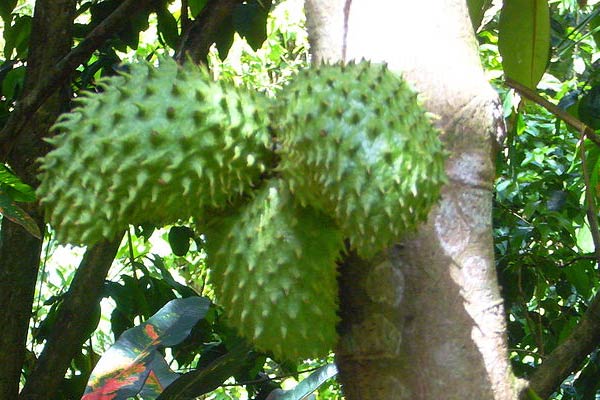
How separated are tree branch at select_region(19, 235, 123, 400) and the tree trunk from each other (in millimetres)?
719

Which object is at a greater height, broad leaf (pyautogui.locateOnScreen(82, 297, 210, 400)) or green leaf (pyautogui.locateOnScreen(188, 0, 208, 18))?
green leaf (pyautogui.locateOnScreen(188, 0, 208, 18))

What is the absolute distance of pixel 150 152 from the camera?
28.4 inches

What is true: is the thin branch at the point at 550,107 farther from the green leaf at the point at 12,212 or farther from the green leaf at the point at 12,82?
the green leaf at the point at 12,82

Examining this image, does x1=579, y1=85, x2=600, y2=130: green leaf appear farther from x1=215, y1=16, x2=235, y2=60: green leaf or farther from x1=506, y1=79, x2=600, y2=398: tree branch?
x1=215, y1=16, x2=235, y2=60: green leaf

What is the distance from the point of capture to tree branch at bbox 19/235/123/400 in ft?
4.59

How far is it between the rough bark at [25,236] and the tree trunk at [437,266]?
0.77 metres

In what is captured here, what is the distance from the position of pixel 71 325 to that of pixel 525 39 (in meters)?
0.95

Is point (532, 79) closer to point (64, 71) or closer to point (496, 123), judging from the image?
point (496, 123)

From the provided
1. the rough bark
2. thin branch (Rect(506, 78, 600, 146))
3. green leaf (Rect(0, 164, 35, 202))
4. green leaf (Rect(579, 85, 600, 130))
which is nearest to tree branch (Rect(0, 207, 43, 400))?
the rough bark

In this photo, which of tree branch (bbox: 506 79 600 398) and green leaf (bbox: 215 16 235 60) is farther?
green leaf (bbox: 215 16 235 60)

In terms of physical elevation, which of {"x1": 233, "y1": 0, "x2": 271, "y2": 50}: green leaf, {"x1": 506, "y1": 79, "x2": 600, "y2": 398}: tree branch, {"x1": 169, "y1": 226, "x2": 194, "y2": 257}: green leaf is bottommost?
{"x1": 506, "y1": 79, "x2": 600, "y2": 398}: tree branch

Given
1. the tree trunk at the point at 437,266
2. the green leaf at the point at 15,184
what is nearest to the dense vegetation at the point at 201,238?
the green leaf at the point at 15,184

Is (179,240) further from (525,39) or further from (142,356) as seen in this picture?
(525,39)

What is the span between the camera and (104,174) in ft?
2.39
